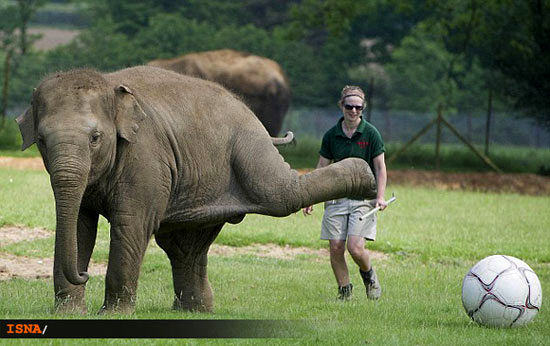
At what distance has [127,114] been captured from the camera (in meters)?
9.84

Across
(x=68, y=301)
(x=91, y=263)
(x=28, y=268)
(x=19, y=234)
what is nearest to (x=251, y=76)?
(x=19, y=234)

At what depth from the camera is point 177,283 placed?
11.4 metres

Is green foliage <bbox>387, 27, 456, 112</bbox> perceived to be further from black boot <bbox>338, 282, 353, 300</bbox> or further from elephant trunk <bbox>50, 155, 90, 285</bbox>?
elephant trunk <bbox>50, 155, 90, 285</bbox>

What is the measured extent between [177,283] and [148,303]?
0.56 metres

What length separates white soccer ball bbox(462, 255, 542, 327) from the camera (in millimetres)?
10250

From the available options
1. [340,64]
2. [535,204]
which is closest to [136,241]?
[535,204]

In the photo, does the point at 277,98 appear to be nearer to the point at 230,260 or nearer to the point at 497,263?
the point at 230,260

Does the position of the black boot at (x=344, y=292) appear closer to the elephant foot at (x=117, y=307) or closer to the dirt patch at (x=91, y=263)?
the elephant foot at (x=117, y=307)

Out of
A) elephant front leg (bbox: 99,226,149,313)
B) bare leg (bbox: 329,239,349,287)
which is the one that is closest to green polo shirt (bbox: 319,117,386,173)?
bare leg (bbox: 329,239,349,287)

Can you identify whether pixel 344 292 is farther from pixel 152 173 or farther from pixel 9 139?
pixel 9 139

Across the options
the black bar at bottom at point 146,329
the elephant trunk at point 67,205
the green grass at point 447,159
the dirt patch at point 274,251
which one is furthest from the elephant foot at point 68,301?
the green grass at point 447,159

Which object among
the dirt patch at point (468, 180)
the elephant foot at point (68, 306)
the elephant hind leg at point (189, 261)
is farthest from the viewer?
the dirt patch at point (468, 180)

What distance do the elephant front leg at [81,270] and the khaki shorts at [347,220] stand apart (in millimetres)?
3016

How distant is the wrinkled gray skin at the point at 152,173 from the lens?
30.8ft
